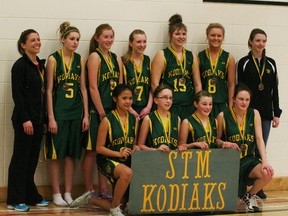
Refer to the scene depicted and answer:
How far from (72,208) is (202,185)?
1330 mm

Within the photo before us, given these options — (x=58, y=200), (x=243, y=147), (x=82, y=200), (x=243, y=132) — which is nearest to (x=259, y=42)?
(x=243, y=132)

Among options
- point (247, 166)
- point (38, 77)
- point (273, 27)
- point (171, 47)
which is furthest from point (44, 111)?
point (273, 27)

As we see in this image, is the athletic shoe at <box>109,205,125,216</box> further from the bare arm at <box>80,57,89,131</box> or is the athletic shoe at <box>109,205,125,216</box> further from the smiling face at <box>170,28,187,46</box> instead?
the smiling face at <box>170,28,187,46</box>

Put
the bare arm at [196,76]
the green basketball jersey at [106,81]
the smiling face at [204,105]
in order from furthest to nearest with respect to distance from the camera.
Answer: the bare arm at [196,76], the green basketball jersey at [106,81], the smiling face at [204,105]

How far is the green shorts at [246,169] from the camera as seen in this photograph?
5730mm

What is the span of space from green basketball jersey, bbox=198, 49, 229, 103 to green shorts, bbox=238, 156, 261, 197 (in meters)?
0.76

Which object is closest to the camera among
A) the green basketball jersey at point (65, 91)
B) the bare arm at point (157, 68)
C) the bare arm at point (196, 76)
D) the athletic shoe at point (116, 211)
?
the athletic shoe at point (116, 211)

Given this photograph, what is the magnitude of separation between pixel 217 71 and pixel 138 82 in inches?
34.8

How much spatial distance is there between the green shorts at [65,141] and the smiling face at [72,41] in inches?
29.3

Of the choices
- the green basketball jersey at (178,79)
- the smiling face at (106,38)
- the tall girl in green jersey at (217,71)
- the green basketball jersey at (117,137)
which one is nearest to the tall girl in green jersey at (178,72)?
the green basketball jersey at (178,79)

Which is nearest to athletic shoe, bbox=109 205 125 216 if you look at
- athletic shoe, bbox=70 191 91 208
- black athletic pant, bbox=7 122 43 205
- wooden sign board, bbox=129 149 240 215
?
wooden sign board, bbox=129 149 240 215

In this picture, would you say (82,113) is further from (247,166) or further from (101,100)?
(247,166)

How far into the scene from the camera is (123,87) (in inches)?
220

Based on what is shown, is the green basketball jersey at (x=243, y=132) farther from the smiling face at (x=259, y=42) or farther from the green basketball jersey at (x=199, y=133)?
the smiling face at (x=259, y=42)
